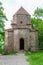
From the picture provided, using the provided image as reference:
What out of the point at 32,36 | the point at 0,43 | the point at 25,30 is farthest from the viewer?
the point at 0,43

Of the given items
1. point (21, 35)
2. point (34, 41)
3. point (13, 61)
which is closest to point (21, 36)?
point (21, 35)

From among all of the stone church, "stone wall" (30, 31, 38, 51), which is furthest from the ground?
"stone wall" (30, 31, 38, 51)

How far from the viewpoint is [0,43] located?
202ft

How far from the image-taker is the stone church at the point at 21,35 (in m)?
41.0

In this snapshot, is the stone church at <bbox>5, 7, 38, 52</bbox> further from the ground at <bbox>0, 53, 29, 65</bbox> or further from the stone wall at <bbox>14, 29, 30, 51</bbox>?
the ground at <bbox>0, 53, 29, 65</bbox>

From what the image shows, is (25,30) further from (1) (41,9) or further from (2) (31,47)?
(1) (41,9)

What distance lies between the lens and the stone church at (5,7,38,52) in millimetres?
41000

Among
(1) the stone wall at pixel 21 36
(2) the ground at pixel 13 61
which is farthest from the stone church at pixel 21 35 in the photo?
(2) the ground at pixel 13 61

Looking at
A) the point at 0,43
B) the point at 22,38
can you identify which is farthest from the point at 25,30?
the point at 0,43

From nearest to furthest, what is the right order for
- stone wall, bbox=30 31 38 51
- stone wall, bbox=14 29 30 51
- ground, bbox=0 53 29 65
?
ground, bbox=0 53 29 65 < stone wall, bbox=14 29 30 51 < stone wall, bbox=30 31 38 51

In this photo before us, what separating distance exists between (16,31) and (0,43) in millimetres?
21025

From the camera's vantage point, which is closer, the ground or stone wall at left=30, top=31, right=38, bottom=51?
the ground

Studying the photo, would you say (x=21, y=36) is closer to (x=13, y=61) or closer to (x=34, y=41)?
(x=34, y=41)

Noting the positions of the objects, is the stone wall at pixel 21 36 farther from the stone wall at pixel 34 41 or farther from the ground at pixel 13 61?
the ground at pixel 13 61
